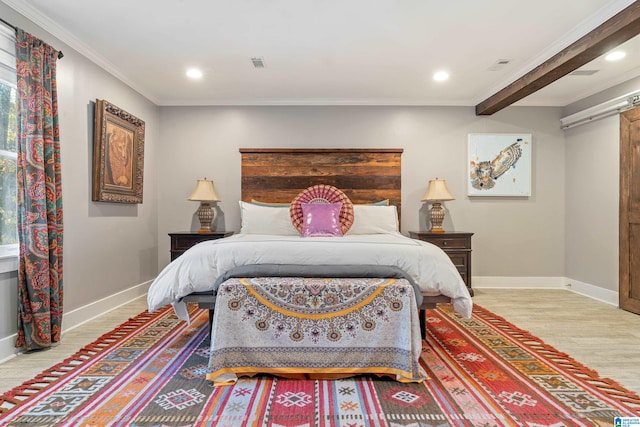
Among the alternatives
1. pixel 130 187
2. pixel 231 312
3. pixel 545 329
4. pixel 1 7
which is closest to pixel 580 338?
pixel 545 329

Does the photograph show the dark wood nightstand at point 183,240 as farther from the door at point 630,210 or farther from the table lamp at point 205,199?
the door at point 630,210

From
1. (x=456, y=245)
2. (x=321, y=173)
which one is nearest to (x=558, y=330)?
(x=456, y=245)

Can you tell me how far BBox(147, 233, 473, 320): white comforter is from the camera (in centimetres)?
238

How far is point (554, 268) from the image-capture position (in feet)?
15.5

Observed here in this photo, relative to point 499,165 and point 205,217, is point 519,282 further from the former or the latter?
point 205,217

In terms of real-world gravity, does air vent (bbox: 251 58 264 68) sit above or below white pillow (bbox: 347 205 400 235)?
above

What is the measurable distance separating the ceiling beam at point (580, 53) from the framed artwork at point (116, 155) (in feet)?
13.3

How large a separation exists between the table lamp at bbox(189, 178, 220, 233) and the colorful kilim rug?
2.11 m

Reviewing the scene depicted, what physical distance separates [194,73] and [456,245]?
3457 mm

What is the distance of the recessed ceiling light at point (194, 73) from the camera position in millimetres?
3705

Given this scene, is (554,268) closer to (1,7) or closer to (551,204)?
(551,204)

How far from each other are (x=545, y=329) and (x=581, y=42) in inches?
90.6

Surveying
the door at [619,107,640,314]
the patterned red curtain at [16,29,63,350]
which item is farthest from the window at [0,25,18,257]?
the door at [619,107,640,314]

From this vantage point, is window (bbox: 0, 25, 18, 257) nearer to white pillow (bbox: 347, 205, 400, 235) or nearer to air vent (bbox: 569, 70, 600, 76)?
white pillow (bbox: 347, 205, 400, 235)
